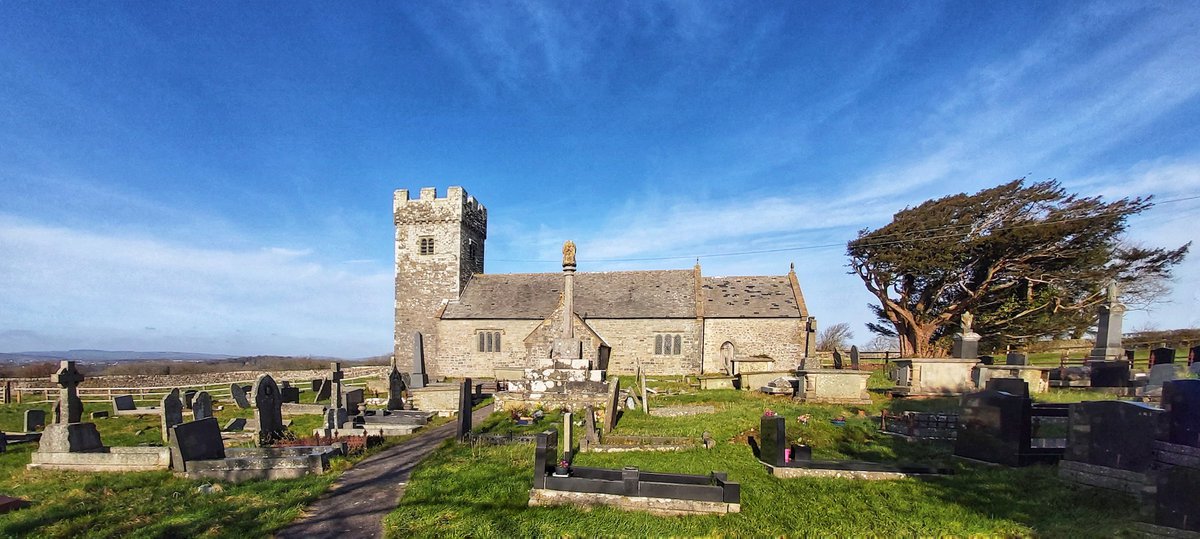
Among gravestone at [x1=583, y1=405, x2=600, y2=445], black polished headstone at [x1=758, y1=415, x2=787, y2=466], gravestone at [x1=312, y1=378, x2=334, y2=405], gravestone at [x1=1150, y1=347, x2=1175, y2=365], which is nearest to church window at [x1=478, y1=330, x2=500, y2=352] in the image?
gravestone at [x1=312, y1=378, x2=334, y2=405]

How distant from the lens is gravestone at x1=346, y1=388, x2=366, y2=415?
14922 mm

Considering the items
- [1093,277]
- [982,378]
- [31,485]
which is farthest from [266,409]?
[1093,277]

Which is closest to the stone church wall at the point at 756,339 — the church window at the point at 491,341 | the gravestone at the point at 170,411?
the church window at the point at 491,341

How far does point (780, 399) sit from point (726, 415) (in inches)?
187

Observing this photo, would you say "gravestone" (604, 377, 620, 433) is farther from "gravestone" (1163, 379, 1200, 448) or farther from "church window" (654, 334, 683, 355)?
"church window" (654, 334, 683, 355)

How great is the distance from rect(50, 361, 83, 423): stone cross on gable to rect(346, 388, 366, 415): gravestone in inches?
244

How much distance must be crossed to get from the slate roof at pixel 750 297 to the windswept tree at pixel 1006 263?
728 cm

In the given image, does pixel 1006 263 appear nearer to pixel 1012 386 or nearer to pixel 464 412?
pixel 1012 386

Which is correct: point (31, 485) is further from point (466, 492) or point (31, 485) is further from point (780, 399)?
point (780, 399)

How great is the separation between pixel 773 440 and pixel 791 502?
1.51 m

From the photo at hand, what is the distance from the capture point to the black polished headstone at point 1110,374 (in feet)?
45.7

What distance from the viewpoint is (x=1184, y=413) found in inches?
211

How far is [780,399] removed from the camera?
1545 cm

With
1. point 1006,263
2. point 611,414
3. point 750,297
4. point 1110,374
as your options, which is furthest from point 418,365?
point 1006,263
